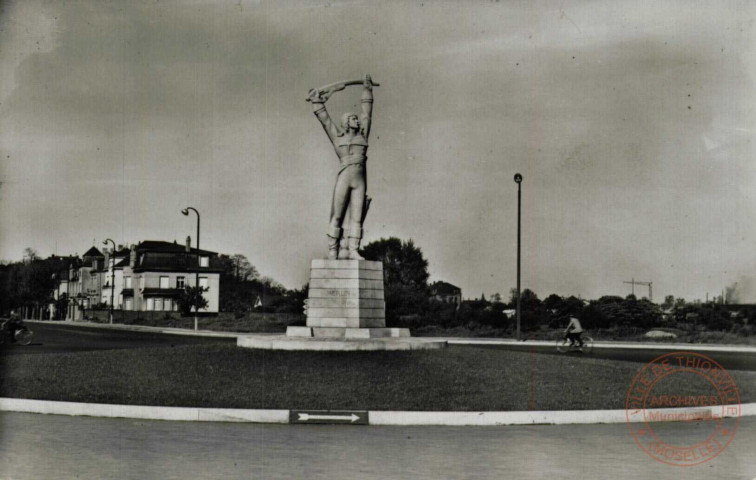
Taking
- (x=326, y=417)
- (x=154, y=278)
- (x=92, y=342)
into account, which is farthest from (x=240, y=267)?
(x=326, y=417)

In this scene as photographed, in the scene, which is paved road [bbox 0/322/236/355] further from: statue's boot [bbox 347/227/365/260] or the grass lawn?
statue's boot [bbox 347/227/365/260]

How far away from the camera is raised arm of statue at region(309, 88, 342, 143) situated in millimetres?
19656

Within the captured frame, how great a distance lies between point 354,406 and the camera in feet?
42.5

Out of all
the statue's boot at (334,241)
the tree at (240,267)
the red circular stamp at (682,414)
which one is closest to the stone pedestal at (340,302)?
the statue's boot at (334,241)

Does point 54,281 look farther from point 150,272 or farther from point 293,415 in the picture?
point 293,415

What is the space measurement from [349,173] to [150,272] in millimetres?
75088

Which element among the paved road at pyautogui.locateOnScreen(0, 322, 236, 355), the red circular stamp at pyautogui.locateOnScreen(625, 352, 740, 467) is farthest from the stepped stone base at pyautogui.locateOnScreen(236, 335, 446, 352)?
the paved road at pyautogui.locateOnScreen(0, 322, 236, 355)

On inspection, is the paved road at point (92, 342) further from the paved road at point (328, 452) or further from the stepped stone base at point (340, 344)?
the paved road at point (328, 452)

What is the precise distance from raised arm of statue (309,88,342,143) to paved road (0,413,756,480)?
9529 millimetres

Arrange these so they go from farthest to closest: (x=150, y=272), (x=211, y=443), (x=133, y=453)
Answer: (x=150, y=272)
(x=211, y=443)
(x=133, y=453)

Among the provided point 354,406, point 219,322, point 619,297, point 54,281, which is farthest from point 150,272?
point 354,406

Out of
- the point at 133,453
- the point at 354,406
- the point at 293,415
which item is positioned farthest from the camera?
the point at 354,406

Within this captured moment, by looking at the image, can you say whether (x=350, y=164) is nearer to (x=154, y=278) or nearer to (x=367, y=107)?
(x=367, y=107)

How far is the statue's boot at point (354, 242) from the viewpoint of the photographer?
19750 mm
